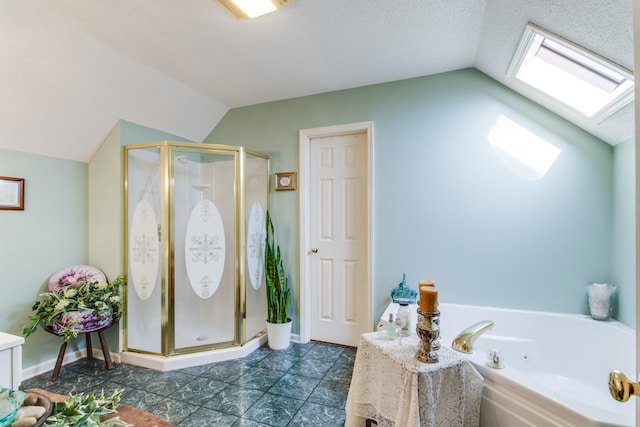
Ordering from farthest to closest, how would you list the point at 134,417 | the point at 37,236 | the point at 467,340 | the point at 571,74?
the point at 37,236
the point at 571,74
the point at 467,340
the point at 134,417

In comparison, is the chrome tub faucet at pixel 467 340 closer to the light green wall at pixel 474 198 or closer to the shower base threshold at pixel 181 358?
the light green wall at pixel 474 198

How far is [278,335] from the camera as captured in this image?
8.92 ft

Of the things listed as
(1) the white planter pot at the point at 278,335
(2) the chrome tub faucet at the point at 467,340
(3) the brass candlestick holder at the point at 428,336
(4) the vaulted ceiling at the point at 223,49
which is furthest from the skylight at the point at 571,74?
(1) the white planter pot at the point at 278,335

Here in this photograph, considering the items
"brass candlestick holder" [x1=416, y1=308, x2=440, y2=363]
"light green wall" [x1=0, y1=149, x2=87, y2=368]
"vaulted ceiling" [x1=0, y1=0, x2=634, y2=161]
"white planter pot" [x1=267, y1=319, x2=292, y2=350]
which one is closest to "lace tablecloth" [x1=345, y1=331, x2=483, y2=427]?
"brass candlestick holder" [x1=416, y1=308, x2=440, y2=363]

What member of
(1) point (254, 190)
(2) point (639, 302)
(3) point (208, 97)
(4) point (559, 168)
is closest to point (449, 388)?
(2) point (639, 302)

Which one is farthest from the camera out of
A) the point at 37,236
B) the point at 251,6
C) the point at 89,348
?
the point at 89,348

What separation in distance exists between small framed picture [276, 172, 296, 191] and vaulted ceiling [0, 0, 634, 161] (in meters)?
0.81

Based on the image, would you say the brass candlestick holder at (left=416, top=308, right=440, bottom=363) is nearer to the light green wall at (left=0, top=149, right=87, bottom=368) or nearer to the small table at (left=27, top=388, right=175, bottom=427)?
the small table at (left=27, top=388, right=175, bottom=427)

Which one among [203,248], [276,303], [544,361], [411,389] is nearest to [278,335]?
[276,303]

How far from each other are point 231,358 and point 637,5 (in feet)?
9.55

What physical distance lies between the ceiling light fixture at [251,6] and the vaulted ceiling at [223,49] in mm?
59

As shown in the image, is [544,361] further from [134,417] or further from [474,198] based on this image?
[134,417]

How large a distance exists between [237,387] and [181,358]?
606 mm

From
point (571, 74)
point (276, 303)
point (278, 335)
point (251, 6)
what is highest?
point (251, 6)
